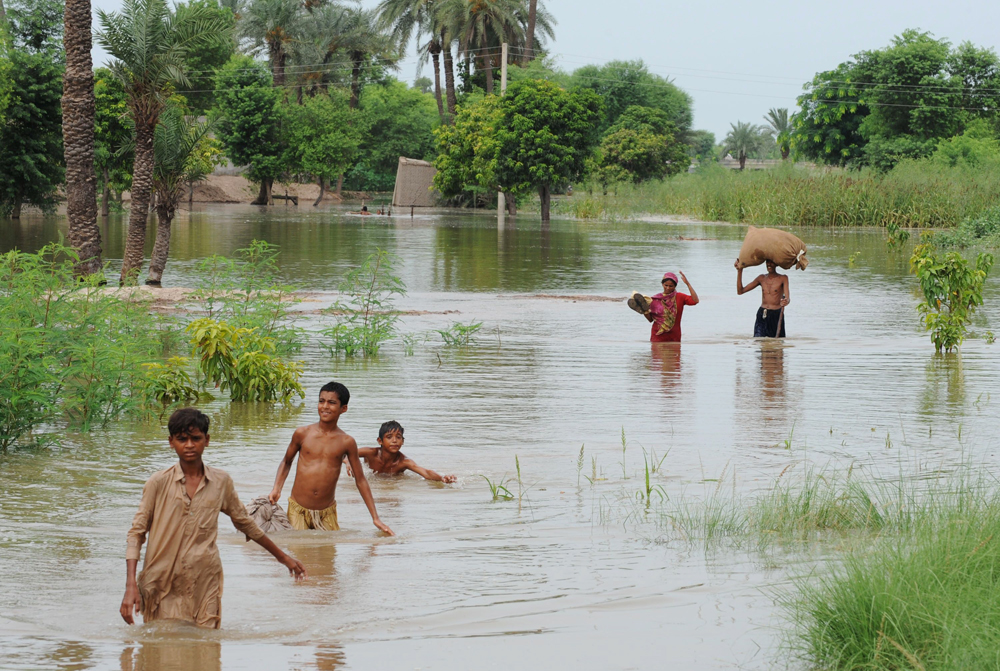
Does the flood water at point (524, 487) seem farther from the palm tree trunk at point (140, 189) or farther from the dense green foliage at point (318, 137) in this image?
the dense green foliage at point (318, 137)

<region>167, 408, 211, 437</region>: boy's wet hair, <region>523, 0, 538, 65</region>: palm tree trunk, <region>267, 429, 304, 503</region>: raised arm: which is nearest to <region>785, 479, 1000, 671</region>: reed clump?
<region>167, 408, 211, 437</region>: boy's wet hair

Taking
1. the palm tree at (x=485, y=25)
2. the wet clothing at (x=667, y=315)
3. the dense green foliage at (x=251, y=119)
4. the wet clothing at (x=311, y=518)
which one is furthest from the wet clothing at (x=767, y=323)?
the dense green foliage at (x=251, y=119)

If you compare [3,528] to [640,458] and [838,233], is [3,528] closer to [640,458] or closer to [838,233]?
[640,458]

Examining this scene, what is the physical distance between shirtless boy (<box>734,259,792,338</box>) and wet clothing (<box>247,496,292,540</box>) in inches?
356

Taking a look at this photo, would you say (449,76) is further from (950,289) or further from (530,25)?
(950,289)

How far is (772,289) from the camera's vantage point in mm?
14844

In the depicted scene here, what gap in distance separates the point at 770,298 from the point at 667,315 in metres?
1.43

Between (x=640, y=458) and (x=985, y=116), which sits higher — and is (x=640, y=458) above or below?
below

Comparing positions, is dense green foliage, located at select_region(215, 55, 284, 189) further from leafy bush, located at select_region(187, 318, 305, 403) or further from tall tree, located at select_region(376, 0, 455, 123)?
leafy bush, located at select_region(187, 318, 305, 403)

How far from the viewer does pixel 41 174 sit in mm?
39094

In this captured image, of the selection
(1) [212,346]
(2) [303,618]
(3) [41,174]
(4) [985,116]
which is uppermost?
(4) [985,116]

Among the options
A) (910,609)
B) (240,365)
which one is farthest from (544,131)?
(910,609)

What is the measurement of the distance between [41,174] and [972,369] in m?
33.8

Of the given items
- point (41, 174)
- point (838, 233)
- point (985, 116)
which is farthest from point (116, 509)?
point (985, 116)
